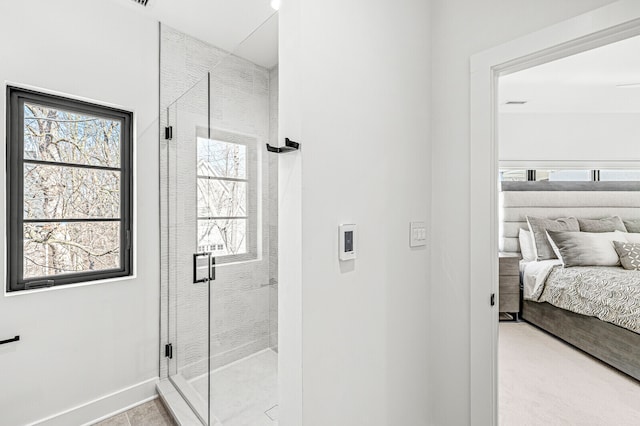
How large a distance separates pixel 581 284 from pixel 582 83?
2.20 metres

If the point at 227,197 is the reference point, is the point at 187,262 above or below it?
below

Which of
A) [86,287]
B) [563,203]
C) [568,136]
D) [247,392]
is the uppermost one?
[568,136]

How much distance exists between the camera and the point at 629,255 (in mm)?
3184

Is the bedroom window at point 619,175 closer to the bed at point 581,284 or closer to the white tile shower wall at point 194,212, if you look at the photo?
the bed at point 581,284

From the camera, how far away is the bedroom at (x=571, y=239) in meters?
2.32

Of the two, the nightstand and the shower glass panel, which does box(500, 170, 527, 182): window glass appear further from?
the shower glass panel

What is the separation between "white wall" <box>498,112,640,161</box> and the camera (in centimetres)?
428

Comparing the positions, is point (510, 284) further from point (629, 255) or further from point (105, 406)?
point (105, 406)

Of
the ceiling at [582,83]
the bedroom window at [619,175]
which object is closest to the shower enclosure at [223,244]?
the ceiling at [582,83]

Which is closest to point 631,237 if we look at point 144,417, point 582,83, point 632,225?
point 632,225

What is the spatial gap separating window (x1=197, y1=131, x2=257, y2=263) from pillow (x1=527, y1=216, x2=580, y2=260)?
12.8 ft

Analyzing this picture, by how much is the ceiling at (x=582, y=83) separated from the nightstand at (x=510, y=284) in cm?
198

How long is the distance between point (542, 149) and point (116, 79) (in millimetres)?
5158

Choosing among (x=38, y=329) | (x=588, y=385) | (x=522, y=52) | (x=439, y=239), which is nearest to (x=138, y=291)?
(x=38, y=329)
